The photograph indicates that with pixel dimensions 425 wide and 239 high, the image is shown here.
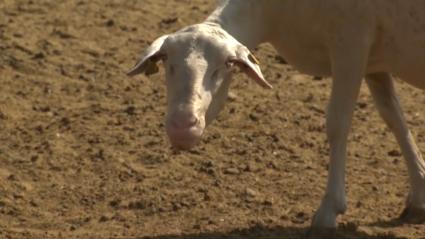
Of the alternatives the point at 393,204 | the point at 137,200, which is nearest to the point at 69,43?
the point at 137,200

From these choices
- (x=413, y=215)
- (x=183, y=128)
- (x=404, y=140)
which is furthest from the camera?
(x=404, y=140)

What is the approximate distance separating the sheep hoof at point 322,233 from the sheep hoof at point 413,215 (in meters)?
0.74

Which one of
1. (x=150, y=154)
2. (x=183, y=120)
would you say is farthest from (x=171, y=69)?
(x=150, y=154)

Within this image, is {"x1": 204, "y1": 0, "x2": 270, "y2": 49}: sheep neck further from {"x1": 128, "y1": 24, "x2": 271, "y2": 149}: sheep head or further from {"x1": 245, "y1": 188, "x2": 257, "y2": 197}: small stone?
{"x1": 245, "y1": 188, "x2": 257, "y2": 197}: small stone

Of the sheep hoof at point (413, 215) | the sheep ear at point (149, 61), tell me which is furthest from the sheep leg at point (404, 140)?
the sheep ear at point (149, 61)

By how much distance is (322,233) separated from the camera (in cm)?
859

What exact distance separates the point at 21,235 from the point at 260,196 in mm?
1843

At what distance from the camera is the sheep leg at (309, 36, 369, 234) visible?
27.9 feet

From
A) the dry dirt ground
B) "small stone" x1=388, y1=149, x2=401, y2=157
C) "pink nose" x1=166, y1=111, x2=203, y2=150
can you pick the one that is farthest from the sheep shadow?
"small stone" x1=388, y1=149, x2=401, y2=157

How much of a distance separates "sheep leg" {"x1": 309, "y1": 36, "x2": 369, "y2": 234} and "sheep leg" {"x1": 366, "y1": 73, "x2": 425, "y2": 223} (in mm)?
726

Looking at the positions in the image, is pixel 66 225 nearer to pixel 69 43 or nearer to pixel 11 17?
pixel 69 43

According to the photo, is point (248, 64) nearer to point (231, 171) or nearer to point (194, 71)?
point (194, 71)

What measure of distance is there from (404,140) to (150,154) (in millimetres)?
2122

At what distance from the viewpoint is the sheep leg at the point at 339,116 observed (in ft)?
27.9
